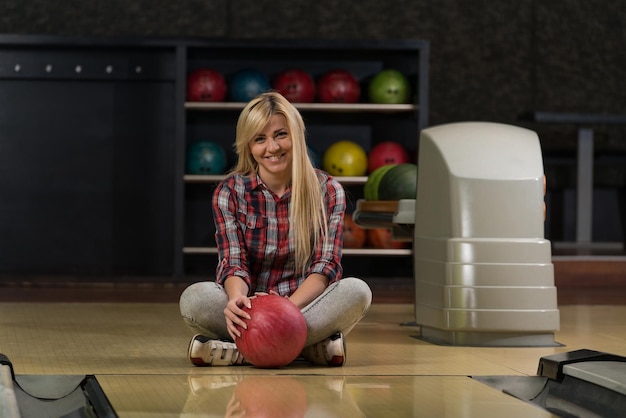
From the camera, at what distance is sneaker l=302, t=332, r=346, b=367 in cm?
309

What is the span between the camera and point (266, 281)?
3.31m

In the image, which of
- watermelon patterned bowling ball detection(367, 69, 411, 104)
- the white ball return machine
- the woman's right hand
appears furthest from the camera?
watermelon patterned bowling ball detection(367, 69, 411, 104)

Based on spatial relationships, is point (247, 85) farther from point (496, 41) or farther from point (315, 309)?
point (315, 309)

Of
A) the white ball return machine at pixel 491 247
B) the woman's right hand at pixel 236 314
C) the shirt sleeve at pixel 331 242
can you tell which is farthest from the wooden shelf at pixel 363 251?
the woman's right hand at pixel 236 314

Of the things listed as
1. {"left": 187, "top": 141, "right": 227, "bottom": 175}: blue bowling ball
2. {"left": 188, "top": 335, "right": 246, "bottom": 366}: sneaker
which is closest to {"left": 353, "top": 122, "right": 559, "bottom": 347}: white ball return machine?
{"left": 188, "top": 335, "right": 246, "bottom": 366}: sneaker

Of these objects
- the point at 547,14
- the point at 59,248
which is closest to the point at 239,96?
the point at 59,248

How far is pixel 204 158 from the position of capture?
711 cm

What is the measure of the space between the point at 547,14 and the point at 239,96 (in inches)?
135

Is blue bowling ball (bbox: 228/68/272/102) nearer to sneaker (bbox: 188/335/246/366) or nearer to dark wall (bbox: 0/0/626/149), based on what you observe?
dark wall (bbox: 0/0/626/149)

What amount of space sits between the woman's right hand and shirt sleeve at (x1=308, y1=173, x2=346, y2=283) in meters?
0.34

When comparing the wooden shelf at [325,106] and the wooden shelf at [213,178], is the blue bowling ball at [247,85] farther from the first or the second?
the wooden shelf at [213,178]

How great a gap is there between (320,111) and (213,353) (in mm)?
4662

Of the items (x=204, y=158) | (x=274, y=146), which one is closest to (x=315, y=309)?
(x=274, y=146)

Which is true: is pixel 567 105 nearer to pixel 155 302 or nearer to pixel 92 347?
pixel 155 302
